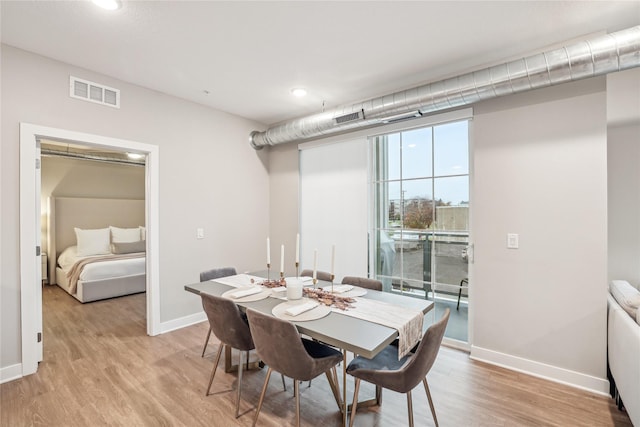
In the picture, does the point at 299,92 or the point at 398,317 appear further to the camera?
the point at 299,92

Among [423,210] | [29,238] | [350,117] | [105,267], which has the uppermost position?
[350,117]

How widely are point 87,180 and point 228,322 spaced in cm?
621

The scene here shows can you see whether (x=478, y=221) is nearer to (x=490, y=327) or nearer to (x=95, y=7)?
(x=490, y=327)

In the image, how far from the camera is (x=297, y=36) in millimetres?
2283

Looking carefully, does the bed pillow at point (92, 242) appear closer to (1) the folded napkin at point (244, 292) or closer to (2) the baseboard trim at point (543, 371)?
(1) the folded napkin at point (244, 292)

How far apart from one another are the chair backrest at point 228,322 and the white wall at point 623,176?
10.5 ft

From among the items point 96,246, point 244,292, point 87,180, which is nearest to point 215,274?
point 244,292

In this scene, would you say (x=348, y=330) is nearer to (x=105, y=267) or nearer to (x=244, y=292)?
(x=244, y=292)

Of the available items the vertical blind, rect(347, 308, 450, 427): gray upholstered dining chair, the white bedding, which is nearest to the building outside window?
the vertical blind

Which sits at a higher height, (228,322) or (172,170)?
(172,170)

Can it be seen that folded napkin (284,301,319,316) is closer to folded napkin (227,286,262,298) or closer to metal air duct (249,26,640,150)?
folded napkin (227,286,262,298)

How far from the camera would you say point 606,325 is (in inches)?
89.3

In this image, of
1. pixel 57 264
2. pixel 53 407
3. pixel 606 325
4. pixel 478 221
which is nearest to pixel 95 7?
pixel 53 407

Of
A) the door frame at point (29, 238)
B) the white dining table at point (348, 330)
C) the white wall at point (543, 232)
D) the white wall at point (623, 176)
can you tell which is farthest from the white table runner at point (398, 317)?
the door frame at point (29, 238)
